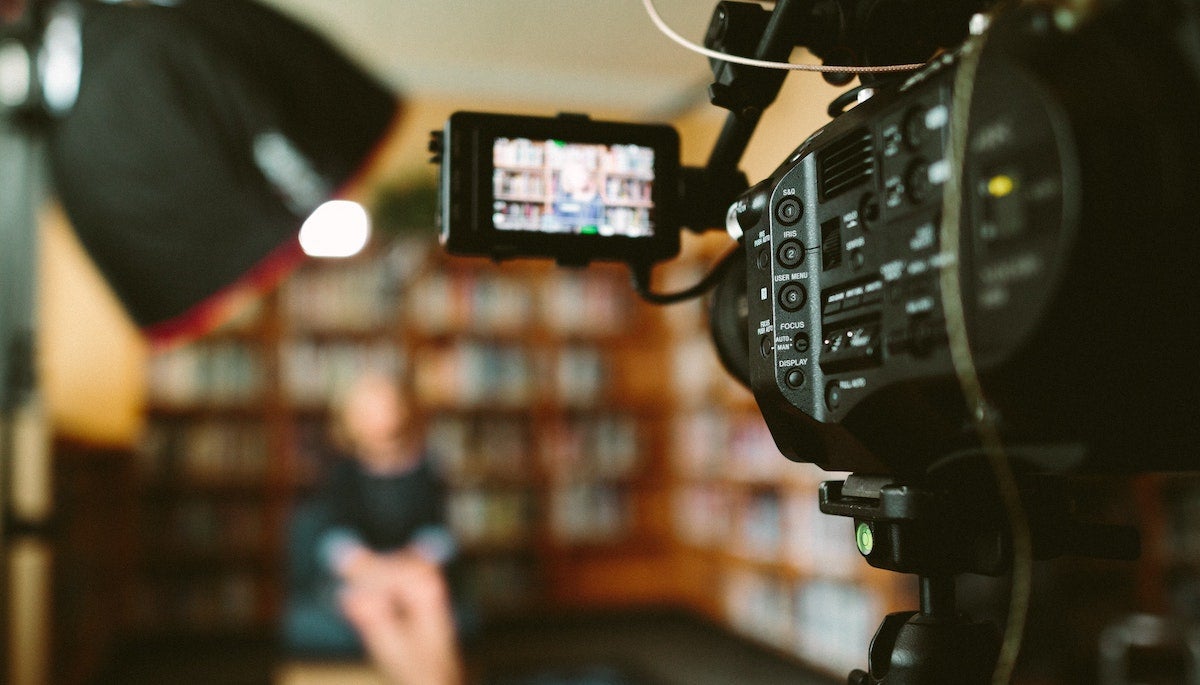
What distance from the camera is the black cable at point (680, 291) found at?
69 centimetres

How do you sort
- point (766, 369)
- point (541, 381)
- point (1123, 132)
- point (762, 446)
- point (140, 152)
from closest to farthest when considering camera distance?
point (1123, 132), point (766, 369), point (140, 152), point (762, 446), point (541, 381)

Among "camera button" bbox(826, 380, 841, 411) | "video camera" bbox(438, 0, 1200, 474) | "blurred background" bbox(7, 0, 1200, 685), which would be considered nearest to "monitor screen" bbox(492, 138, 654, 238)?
"video camera" bbox(438, 0, 1200, 474)

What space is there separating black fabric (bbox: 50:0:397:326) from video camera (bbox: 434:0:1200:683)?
2.08ft

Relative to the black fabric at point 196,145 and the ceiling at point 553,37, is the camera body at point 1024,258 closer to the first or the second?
the ceiling at point 553,37

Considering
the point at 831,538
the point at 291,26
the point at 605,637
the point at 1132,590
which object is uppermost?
the point at 291,26

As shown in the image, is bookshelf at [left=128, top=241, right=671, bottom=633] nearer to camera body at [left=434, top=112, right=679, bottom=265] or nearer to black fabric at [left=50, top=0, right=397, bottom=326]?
black fabric at [left=50, top=0, right=397, bottom=326]

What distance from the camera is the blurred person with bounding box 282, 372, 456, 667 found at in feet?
8.66

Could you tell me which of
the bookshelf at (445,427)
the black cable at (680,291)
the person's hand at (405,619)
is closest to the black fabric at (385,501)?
the person's hand at (405,619)

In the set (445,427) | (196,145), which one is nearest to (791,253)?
(196,145)

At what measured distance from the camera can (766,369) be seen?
1.83 ft

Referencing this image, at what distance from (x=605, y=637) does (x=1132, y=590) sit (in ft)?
7.08

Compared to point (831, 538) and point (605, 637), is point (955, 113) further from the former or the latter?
point (605, 637)

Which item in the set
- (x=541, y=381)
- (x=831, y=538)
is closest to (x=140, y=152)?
(x=831, y=538)

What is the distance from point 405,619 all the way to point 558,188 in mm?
2423
